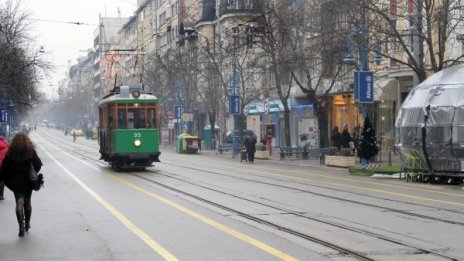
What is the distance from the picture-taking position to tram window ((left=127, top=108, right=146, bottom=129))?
89.1 feet

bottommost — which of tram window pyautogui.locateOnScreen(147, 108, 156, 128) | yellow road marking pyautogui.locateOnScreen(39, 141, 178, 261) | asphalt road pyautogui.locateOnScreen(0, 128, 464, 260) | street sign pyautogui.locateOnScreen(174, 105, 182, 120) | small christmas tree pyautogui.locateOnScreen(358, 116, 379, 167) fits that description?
asphalt road pyautogui.locateOnScreen(0, 128, 464, 260)

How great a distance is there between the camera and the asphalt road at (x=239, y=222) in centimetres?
906

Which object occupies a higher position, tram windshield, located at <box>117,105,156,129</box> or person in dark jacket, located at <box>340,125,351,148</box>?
tram windshield, located at <box>117,105,156,129</box>

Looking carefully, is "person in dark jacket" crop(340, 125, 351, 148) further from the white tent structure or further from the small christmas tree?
the white tent structure

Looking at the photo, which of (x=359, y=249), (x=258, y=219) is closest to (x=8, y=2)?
(x=258, y=219)

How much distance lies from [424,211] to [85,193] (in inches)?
360

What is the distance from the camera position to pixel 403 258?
8516 mm

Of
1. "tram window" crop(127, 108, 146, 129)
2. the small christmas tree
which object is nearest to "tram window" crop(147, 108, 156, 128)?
"tram window" crop(127, 108, 146, 129)

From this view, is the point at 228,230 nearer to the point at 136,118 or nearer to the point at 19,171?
the point at 19,171

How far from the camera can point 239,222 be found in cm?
1205

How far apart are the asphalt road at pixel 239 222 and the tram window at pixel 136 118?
20.8 feet

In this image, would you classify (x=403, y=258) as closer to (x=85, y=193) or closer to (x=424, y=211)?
(x=424, y=211)

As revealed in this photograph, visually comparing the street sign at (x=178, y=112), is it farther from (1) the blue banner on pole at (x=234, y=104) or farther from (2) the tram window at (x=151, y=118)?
(2) the tram window at (x=151, y=118)

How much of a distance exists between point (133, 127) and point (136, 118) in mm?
438
